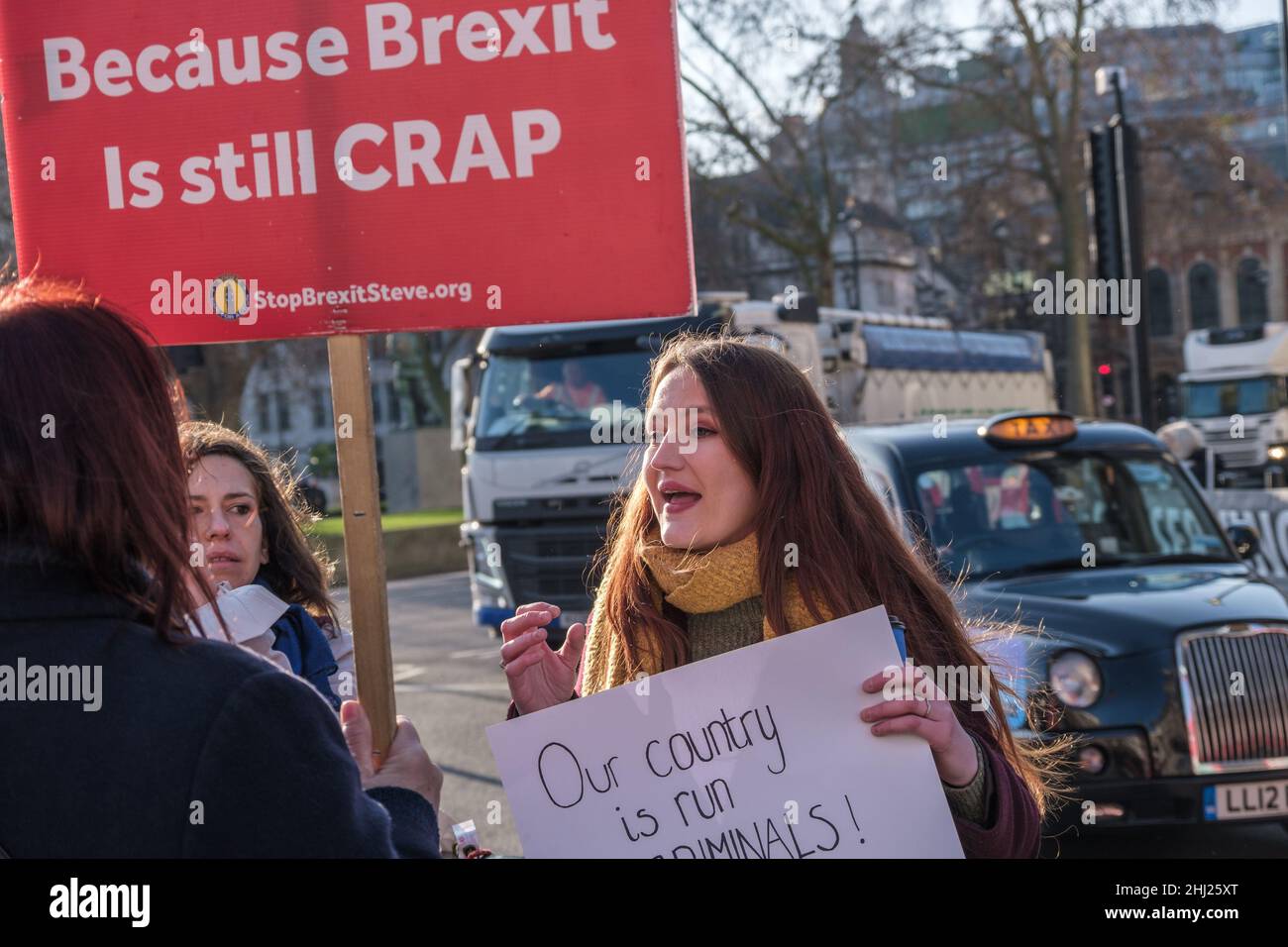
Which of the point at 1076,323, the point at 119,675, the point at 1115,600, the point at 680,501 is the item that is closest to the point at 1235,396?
the point at 1076,323

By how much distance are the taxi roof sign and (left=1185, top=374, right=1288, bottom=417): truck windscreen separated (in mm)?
30669

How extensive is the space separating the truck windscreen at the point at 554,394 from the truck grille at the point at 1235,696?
6.81 metres

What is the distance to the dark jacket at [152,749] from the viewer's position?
5.19 ft

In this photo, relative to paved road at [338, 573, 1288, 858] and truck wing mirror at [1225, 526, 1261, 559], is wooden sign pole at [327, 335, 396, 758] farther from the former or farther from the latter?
truck wing mirror at [1225, 526, 1261, 559]

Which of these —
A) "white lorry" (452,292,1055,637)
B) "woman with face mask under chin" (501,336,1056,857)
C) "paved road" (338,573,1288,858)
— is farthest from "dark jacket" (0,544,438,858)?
"white lorry" (452,292,1055,637)

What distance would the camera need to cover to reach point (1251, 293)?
223 ft

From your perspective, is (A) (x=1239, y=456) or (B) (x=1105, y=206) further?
(A) (x=1239, y=456)

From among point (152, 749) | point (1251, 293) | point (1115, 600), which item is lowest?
point (1115, 600)

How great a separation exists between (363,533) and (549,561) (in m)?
9.74

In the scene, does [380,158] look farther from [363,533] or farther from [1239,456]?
[1239,456]

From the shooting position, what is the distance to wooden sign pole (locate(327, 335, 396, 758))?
2600 mm

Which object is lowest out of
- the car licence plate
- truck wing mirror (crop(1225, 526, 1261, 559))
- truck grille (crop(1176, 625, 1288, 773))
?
the car licence plate

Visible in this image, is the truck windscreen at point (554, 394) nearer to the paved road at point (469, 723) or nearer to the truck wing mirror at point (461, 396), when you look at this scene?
the truck wing mirror at point (461, 396)

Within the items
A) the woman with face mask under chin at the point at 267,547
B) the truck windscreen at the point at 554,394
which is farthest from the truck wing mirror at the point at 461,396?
the woman with face mask under chin at the point at 267,547
